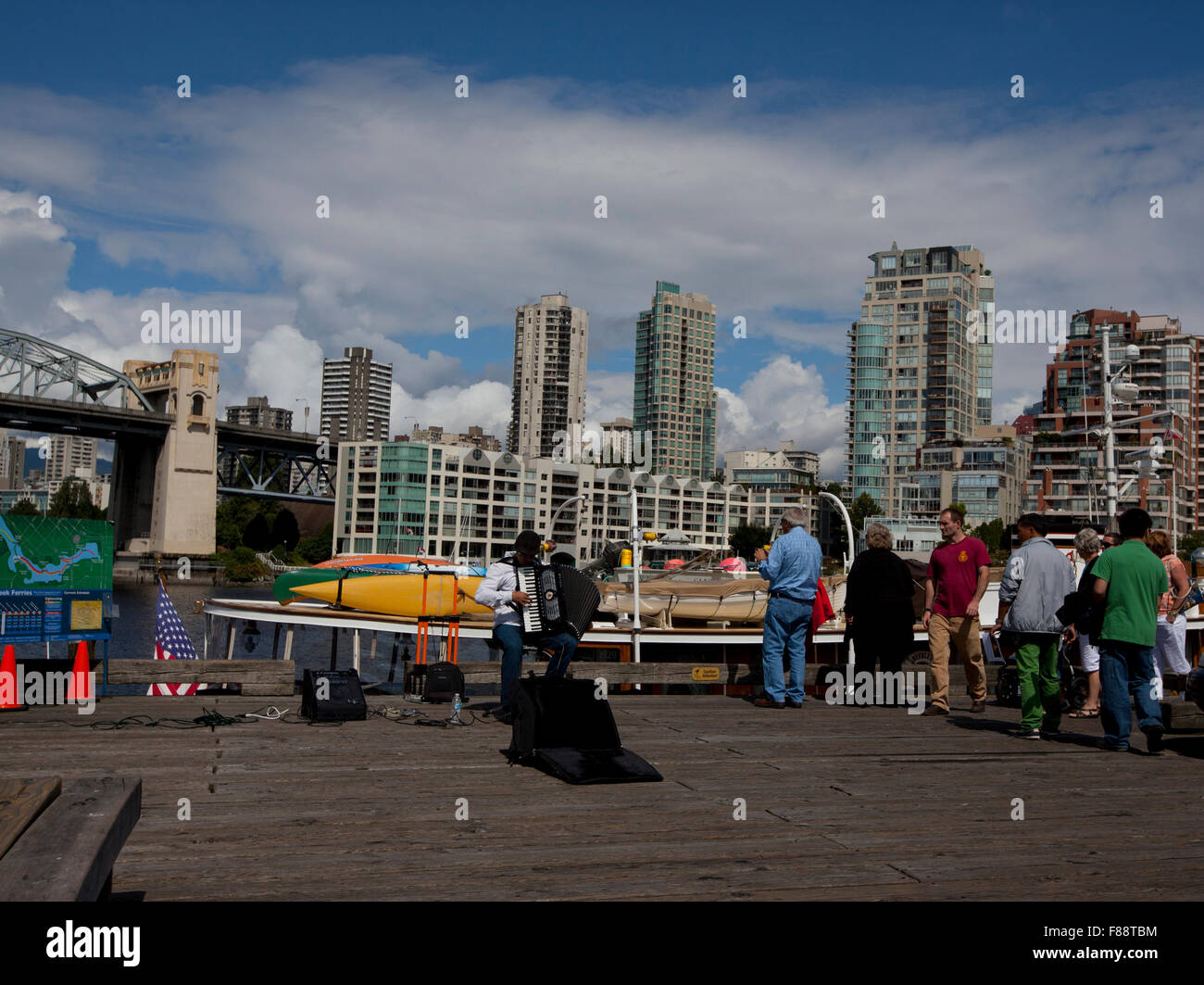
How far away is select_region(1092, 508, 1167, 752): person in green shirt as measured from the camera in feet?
32.0

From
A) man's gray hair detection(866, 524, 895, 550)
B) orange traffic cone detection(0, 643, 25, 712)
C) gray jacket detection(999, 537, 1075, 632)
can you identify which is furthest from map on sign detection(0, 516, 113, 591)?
gray jacket detection(999, 537, 1075, 632)

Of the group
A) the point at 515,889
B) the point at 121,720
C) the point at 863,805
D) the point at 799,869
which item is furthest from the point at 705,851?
the point at 121,720

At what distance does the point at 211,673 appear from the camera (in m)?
12.4

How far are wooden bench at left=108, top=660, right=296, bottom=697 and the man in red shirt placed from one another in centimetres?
719

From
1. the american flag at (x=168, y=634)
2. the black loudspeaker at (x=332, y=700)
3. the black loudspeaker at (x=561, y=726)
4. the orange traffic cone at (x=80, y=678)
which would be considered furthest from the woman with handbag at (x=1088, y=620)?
the american flag at (x=168, y=634)

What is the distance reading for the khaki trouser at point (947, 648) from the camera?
12.7m

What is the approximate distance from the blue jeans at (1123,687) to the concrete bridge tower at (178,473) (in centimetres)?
14219

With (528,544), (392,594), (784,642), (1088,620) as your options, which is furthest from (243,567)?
(1088,620)

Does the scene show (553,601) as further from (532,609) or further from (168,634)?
(168,634)

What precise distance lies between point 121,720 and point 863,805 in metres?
6.82

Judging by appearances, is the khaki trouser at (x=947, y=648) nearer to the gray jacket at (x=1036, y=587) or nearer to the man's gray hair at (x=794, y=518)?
the gray jacket at (x=1036, y=587)
